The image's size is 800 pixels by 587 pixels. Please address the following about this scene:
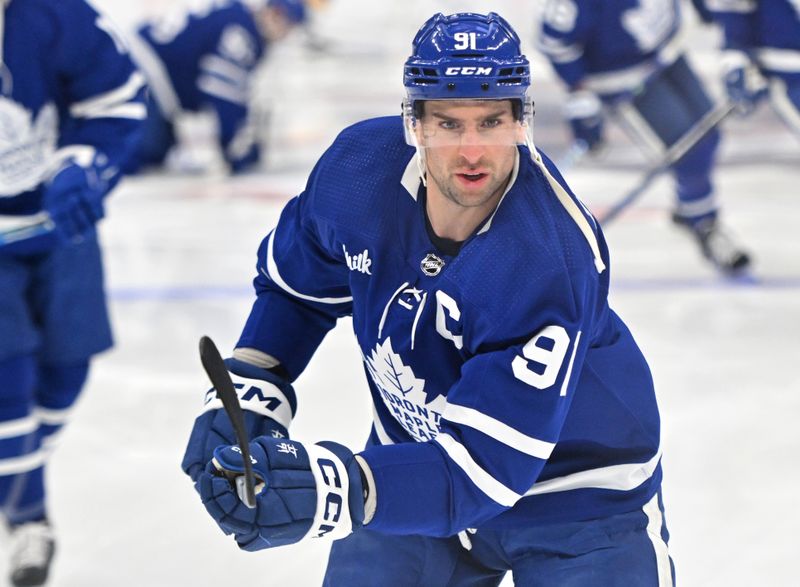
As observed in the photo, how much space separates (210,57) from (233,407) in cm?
512

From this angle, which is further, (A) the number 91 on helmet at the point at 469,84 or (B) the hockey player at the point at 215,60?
(B) the hockey player at the point at 215,60

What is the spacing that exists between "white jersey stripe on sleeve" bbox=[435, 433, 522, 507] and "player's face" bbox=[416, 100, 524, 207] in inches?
9.7

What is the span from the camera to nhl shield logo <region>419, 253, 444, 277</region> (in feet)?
4.79

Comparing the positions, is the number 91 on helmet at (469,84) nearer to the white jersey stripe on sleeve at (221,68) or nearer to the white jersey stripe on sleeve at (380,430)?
the white jersey stripe on sleeve at (380,430)

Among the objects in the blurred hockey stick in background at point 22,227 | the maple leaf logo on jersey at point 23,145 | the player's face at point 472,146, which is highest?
the player's face at point 472,146

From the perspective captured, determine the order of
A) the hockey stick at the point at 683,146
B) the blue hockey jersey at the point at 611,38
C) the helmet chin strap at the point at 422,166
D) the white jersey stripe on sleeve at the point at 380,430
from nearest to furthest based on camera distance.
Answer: the helmet chin strap at the point at 422,166, the white jersey stripe on sleeve at the point at 380,430, the hockey stick at the point at 683,146, the blue hockey jersey at the point at 611,38

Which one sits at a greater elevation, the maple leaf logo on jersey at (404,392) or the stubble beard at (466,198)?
the stubble beard at (466,198)

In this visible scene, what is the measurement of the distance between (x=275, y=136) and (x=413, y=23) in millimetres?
5101

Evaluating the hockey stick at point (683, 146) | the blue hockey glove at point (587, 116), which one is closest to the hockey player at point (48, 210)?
the hockey stick at point (683, 146)

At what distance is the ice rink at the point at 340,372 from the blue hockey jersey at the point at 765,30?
2.34 ft

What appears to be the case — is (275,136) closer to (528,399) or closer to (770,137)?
(770,137)

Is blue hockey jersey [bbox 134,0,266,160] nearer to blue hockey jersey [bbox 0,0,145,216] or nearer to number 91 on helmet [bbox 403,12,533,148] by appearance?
blue hockey jersey [bbox 0,0,145,216]

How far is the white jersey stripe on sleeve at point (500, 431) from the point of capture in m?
1.34

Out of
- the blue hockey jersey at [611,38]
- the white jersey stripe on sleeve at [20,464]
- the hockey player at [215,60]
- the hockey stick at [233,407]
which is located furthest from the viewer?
the hockey player at [215,60]
